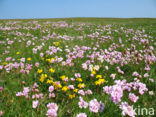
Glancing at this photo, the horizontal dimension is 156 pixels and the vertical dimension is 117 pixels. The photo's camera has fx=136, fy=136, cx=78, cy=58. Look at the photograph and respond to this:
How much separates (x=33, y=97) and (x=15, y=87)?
27.9 inches

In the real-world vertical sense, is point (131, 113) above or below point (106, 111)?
above

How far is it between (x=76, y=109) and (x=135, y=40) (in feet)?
21.7

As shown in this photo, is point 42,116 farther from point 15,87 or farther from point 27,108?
point 15,87

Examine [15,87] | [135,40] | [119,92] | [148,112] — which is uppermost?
[135,40]

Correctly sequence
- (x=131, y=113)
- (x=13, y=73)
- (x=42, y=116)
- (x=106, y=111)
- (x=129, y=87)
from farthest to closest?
(x=13, y=73) < (x=129, y=87) < (x=106, y=111) < (x=42, y=116) < (x=131, y=113)

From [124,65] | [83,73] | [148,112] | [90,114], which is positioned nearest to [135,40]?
[124,65]

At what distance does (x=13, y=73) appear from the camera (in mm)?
3246

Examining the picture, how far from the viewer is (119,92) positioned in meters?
1.93

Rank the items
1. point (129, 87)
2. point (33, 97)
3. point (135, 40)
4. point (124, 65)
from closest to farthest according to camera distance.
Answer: point (33, 97)
point (129, 87)
point (124, 65)
point (135, 40)

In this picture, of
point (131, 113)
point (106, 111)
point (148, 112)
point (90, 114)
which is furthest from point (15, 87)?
point (148, 112)

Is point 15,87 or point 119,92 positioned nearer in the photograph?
point 119,92

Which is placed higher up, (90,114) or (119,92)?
(119,92)

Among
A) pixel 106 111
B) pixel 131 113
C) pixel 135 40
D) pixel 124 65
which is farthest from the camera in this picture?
pixel 135 40

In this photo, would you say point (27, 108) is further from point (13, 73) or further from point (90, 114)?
point (13, 73)
